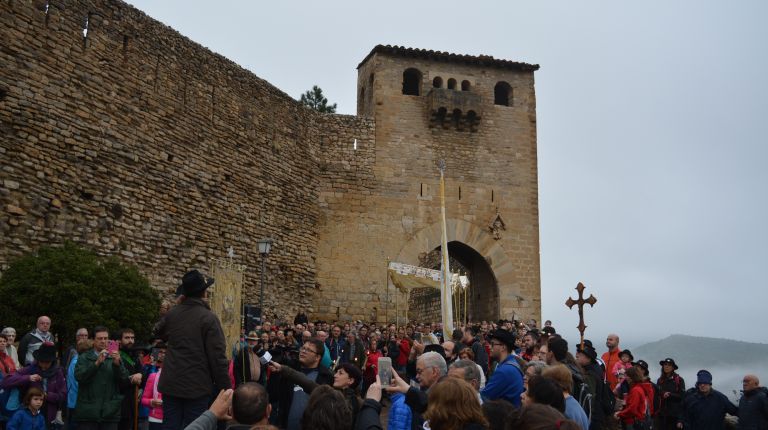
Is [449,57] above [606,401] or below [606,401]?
above

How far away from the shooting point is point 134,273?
44.5 ft

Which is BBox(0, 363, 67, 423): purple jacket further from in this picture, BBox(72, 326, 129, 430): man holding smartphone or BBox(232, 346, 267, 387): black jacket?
BBox(232, 346, 267, 387): black jacket

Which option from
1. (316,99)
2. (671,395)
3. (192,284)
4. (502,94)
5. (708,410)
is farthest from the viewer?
(316,99)

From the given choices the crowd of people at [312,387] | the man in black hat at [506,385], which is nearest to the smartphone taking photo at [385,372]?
the crowd of people at [312,387]

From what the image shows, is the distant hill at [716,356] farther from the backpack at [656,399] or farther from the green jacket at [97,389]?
the green jacket at [97,389]

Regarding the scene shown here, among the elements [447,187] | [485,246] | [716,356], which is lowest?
[716,356]

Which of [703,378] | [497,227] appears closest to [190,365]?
[703,378]

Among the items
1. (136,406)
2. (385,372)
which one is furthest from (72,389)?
(385,372)

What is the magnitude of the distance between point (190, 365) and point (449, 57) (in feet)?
64.8

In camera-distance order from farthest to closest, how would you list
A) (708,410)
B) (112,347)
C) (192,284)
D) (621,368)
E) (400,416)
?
(621,368) < (708,410) < (112,347) < (192,284) < (400,416)

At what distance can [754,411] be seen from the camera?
8.99 m

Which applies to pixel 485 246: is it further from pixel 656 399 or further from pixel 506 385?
pixel 506 385

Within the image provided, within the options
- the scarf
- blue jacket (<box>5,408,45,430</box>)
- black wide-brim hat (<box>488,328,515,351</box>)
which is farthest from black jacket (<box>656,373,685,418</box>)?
blue jacket (<box>5,408,45,430</box>)

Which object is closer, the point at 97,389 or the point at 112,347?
the point at 97,389
